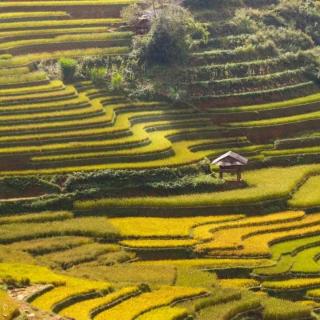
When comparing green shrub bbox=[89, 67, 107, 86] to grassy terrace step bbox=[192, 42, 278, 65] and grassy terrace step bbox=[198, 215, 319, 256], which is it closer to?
grassy terrace step bbox=[192, 42, 278, 65]

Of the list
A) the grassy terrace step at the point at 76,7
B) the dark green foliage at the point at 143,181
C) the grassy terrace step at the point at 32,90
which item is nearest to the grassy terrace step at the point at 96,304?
the dark green foliage at the point at 143,181

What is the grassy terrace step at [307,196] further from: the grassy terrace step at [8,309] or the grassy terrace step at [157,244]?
the grassy terrace step at [8,309]

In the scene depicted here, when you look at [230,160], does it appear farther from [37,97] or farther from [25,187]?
[37,97]

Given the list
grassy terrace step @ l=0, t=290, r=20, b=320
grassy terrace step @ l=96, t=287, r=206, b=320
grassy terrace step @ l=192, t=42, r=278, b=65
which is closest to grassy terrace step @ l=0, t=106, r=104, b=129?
grassy terrace step @ l=192, t=42, r=278, b=65

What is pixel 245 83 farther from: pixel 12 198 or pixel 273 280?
pixel 273 280

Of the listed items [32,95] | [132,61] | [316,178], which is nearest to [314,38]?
[132,61]

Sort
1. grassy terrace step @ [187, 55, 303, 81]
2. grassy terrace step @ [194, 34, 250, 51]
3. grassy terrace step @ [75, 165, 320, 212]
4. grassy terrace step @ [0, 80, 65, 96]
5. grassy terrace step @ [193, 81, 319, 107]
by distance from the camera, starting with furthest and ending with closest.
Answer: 1. grassy terrace step @ [194, 34, 250, 51]
2. grassy terrace step @ [187, 55, 303, 81]
3. grassy terrace step @ [193, 81, 319, 107]
4. grassy terrace step @ [0, 80, 65, 96]
5. grassy terrace step @ [75, 165, 320, 212]
